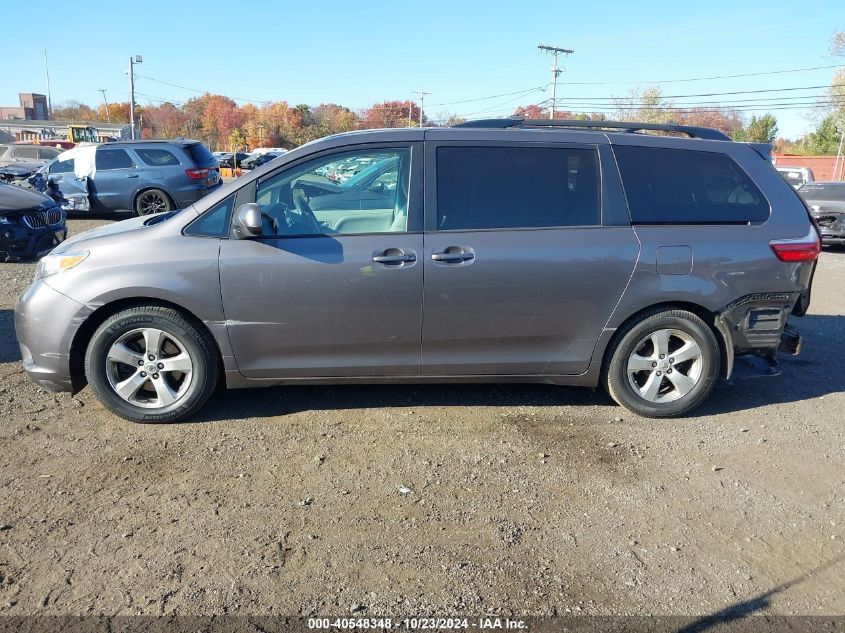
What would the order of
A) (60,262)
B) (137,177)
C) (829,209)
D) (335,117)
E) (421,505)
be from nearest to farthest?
(421,505), (60,262), (829,209), (137,177), (335,117)

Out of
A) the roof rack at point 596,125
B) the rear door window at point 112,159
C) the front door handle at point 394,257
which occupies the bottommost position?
the front door handle at point 394,257

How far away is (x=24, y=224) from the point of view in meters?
8.61

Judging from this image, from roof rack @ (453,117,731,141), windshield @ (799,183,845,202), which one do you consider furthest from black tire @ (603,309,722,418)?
windshield @ (799,183,845,202)

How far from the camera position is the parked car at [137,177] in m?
14.5

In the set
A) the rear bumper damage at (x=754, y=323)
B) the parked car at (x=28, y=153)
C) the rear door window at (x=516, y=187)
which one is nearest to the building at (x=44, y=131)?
the parked car at (x=28, y=153)

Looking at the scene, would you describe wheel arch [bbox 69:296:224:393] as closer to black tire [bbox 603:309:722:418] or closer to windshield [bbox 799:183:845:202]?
black tire [bbox 603:309:722:418]

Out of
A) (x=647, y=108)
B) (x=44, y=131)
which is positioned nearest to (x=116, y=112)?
(x=44, y=131)

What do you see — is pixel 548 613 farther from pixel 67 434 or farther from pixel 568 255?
pixel 67 434

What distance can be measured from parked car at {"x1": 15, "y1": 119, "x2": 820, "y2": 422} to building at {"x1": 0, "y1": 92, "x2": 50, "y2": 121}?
135 metres

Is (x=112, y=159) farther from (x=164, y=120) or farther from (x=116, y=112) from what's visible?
(x=116, y=112)

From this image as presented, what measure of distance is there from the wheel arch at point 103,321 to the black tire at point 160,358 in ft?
0.08

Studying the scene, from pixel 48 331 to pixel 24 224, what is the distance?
563 centimetres

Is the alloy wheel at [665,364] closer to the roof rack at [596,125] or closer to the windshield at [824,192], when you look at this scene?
the roof rack at [596,125]

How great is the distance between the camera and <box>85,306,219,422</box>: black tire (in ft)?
13.2
